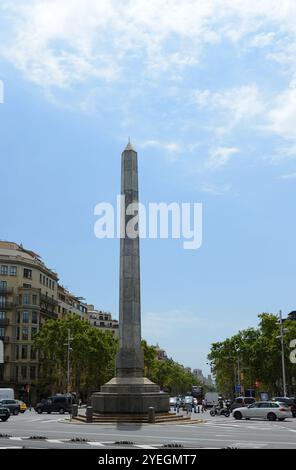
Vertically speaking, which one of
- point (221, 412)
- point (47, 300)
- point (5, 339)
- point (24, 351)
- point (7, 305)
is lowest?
point (221, 412)

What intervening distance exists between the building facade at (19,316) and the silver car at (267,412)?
49172 millimetres

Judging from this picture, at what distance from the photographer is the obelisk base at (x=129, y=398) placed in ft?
109

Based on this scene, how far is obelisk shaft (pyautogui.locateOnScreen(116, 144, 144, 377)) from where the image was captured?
3572 cm

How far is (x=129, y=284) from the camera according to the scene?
120 feet

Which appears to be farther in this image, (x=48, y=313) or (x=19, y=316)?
(x=48, y=313)

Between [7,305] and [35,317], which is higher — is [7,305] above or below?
above

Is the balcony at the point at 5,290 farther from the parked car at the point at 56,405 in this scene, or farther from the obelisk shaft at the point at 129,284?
the obelisk shaft at the point at 129,284

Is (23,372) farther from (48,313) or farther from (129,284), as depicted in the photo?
(129,284)

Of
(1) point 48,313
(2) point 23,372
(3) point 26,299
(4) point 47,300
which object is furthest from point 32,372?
(4) point 47,300

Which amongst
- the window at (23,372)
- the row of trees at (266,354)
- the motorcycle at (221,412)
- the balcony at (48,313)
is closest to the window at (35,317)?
the balcony at (48,313)

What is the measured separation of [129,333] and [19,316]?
57.6 m

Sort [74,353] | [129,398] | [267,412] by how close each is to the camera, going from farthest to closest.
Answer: [74,353] < [267,412] < [129,398]
